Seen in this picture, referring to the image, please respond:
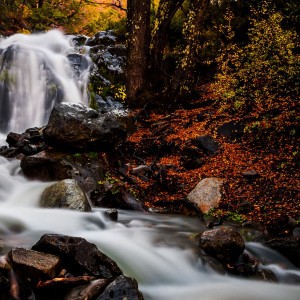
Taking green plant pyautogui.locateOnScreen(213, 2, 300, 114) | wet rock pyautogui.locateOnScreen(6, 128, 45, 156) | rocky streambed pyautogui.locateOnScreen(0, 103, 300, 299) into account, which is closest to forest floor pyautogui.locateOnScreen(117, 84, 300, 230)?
rocky streambed pyautogui.locateOnScreen(0, 103, 300, 299)

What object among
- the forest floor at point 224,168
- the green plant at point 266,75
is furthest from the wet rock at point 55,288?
the green plant at point 266,75

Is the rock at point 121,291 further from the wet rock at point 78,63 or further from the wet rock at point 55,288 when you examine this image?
the wet rock at point 78,63

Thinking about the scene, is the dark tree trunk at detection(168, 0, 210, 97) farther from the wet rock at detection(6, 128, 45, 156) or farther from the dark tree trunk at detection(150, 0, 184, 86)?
the wet rock at detection(6, 128, 45, 156)

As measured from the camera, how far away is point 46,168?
23.1ft

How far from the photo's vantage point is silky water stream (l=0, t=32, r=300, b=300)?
13.5 feet

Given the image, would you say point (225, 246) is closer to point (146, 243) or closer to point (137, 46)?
point (146, 243)

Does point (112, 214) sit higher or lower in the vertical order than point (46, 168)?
lower

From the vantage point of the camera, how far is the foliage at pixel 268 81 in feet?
27.5

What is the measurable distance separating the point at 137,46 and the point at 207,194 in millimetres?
6737

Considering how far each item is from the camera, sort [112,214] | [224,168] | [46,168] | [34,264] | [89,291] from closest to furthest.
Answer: [89,291] < [34,264] < [112,214] < [46,168] < [224,168]

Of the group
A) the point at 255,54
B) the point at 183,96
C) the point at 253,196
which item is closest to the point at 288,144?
the point at 253,196

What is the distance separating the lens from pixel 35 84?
1210 centimetres

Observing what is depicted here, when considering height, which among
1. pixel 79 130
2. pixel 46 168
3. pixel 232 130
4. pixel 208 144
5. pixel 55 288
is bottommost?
pixel 55 288

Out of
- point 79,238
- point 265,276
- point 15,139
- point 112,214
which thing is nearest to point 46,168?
point 112,214
